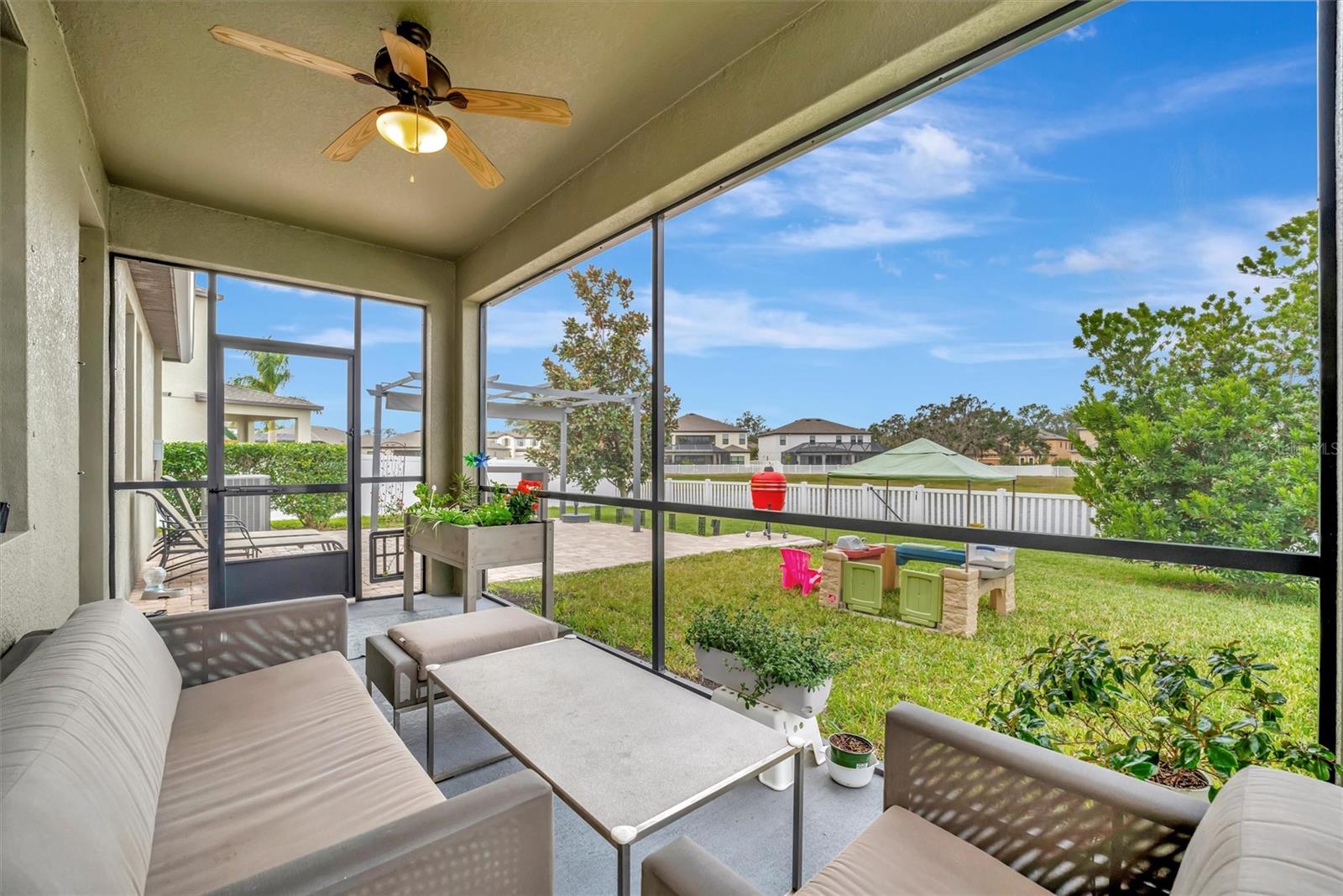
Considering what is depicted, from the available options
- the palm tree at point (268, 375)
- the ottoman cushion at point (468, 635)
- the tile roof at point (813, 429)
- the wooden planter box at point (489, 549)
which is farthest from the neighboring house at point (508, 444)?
the tile roof at point (813, 429)

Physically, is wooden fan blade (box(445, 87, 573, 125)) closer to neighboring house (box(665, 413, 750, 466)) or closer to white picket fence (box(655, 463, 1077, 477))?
neighboring house (box(665, 413, 750, 466))

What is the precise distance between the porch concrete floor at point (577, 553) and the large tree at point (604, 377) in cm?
32

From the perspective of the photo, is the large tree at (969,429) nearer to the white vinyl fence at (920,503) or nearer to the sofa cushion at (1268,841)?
the white vinyl fence at (920,503)

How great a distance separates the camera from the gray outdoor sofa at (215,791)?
89cm


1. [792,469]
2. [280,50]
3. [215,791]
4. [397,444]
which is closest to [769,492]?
[792,469]

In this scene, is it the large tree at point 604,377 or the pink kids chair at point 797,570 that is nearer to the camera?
the pink kids chair at point 797,570

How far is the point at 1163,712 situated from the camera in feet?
4.81

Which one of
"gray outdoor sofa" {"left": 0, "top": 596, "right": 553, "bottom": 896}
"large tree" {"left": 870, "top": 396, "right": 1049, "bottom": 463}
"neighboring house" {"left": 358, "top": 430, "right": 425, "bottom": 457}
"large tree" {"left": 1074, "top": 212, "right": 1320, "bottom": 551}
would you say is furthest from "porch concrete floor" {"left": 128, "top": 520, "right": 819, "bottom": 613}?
"gray outdoor sofa" {"left": 0, "top": 596, "right": 553, "bottom": 896}

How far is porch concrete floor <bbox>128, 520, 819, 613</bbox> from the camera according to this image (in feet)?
9.67

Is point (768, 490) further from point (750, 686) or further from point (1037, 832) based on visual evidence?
point (1037, 832)

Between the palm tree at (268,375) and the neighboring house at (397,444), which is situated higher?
the palm tree at (268,375)

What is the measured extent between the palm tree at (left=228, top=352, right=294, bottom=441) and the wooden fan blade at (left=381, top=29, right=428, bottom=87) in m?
2.91

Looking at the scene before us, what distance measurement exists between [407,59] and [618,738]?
7.61 ft

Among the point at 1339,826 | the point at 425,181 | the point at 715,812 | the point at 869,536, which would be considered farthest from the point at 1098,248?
the point at 425,181
